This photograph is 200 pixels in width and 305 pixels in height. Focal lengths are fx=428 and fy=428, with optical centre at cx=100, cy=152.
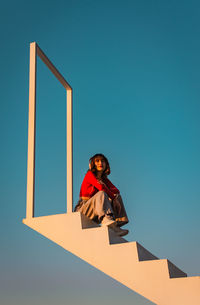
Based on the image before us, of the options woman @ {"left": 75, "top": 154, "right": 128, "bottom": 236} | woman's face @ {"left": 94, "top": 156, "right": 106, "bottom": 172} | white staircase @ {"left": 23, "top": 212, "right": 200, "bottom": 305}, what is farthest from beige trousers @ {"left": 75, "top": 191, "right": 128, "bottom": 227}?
woman's face @ {"left": 94, "top": 156, "right": 106, "bottom": 172}

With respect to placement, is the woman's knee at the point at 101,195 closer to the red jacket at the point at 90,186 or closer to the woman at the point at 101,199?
the woman at the point at 101,199

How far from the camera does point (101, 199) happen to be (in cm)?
463

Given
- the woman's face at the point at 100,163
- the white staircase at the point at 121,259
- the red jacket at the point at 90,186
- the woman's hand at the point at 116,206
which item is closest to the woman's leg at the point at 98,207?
the white staircase at the point at 121,259

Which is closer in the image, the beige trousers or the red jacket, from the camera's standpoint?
the beige trousers

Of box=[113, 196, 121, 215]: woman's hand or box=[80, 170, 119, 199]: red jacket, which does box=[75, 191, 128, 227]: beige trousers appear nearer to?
box=[80, 170, 119, 199]: red jacket

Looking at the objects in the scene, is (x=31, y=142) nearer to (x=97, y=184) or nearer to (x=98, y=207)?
(x=97, y=184)

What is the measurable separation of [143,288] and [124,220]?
1.24m

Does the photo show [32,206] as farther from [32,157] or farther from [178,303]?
[178,303]

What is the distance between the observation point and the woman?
4.61 meters

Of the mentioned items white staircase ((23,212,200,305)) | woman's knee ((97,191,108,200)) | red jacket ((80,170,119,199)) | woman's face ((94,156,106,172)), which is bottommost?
white staircase ((23,212,200,305))

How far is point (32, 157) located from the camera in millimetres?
4703

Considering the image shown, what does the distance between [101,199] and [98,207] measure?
9 cm

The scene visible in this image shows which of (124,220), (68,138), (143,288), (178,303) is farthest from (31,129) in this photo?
(178,303)

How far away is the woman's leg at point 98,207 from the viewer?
4.59 m
